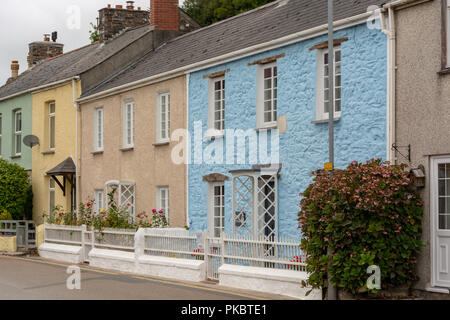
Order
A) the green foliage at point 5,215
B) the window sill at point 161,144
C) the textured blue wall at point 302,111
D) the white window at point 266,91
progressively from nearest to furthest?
the textured blue wall at point 302,111 < the white window at point 266,91 < the window sill at point 161,144 < the green foliage at point 5,215

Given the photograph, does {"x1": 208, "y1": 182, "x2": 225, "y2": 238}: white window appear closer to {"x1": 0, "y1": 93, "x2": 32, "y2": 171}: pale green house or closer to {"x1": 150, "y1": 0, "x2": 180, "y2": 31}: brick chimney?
{"x1": 150, "y1": 0, "x2": 180, "y2": 31}: brick chimney

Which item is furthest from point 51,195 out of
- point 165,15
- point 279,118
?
point 279,118

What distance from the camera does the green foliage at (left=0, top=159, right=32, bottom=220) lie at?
1043 inches

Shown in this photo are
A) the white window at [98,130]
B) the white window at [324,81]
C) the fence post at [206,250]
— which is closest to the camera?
the white window at [324,81]

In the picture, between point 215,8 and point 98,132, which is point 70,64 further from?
point 215,8

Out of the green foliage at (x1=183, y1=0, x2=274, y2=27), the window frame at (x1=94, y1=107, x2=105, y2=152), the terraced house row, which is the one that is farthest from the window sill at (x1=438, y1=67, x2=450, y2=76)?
the green foliage at (x1=183, y1=0, x2=274, y2=27)

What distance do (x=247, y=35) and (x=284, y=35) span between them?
2.58m

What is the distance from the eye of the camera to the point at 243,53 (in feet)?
56.2

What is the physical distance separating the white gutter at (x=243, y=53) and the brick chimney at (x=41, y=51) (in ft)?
47.0

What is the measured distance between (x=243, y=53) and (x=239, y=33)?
2298 mm

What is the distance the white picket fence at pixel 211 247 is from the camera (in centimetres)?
1305

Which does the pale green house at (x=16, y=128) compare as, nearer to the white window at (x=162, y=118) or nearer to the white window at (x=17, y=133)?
the white window at (x=17, y=133)

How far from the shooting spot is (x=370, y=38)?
13547 mm

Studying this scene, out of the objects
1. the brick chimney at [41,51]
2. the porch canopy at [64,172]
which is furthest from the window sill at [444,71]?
the brick chimney at [41,51]
